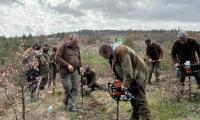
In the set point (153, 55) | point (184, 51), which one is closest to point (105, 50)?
point (184, 51)

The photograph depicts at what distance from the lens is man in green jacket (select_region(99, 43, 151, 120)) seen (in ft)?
29.3

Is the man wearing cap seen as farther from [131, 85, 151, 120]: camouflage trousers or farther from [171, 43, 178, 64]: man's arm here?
[131, 85, 151, 120]: camouflage trousers

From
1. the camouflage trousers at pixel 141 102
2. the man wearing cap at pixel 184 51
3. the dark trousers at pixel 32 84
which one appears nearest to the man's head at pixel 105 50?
the camouflage trousers at pixel 141 102

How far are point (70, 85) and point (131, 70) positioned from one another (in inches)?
138

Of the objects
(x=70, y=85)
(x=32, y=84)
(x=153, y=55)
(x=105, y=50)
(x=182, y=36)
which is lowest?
(x=32, y=84)

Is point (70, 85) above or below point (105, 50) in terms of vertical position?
below

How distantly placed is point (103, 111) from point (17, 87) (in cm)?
300

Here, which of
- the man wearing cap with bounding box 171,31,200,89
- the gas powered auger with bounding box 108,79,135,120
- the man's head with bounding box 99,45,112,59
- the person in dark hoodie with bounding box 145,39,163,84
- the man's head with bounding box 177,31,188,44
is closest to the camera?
the man's head with bounding box 99,45,112,59

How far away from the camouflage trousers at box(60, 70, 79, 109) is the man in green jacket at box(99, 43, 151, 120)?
2.64 metres

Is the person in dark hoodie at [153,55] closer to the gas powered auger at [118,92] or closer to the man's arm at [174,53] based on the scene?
the man's arm at [174,53]

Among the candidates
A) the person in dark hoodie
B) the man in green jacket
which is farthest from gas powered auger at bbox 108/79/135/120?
the person in dark hoodie

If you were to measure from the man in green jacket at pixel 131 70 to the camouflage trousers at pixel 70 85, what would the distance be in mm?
2644

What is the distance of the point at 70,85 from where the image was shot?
1219 centimetres

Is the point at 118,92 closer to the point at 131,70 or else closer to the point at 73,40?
the point at 131,70
